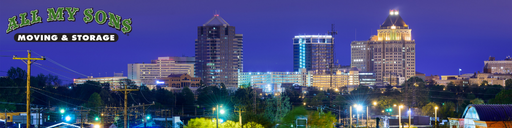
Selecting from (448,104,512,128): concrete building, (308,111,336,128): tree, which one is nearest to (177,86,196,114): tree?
(308,111,336,128): tree

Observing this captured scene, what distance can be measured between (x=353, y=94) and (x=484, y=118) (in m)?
112

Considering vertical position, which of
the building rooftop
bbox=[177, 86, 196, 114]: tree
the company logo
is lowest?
bbox=[177, 86, 196, 114]: tree

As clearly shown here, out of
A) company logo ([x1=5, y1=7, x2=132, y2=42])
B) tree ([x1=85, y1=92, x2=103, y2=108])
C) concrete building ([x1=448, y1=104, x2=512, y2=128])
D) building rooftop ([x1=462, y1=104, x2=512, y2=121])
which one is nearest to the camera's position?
company logo ([x1=5, y1=7, x2=132, y2=42])

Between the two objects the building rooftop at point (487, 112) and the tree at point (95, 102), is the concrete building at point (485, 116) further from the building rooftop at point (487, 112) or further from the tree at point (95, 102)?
the tree at point (95, 102)

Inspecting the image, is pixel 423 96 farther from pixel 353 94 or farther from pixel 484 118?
pixel 484 118

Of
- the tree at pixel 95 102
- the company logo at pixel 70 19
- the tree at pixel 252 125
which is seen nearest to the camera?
the company logo at pixel 70 19

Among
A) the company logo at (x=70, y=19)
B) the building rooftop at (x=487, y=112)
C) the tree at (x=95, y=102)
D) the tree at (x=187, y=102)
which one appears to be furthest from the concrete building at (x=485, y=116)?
the tree at (x=187, y=102)

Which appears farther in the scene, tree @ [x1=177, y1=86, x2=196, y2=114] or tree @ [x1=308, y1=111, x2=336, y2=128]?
tree @ [x1=177, y1=86, x2=196, y2=114]

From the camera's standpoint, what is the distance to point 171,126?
63.0 metres

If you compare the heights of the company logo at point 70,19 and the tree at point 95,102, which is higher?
the company logo at point 70,19

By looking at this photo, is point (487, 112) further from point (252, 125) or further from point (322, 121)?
point (252, 125)

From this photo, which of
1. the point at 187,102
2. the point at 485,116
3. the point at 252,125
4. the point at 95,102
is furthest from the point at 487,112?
the point at 187,102

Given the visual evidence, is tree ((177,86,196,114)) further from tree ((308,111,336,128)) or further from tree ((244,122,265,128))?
tree ((244,122,265,128))

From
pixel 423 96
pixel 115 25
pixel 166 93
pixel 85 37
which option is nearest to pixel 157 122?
pixel 115 25
